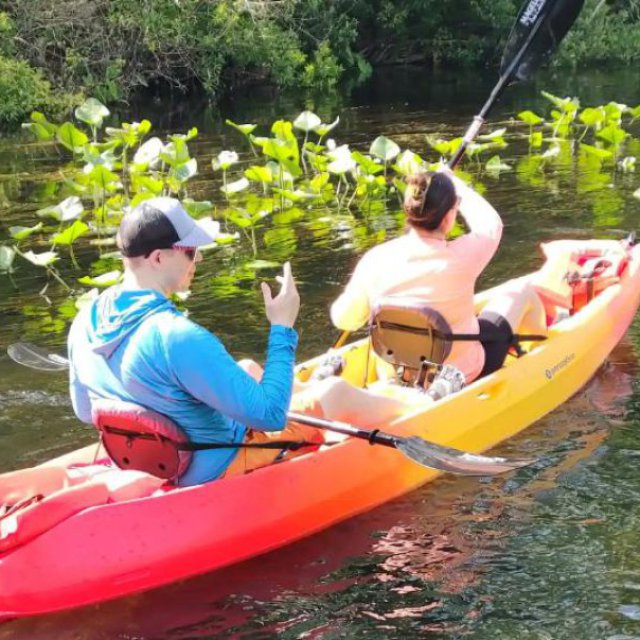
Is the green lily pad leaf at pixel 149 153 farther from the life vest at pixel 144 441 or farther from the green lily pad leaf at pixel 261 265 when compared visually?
the life vest at pixel 144 441

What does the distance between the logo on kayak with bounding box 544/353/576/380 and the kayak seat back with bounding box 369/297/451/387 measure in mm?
704

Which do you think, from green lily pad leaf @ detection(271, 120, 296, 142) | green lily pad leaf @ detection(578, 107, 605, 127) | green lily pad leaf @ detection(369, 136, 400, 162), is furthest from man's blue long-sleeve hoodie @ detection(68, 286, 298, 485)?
green lily pad leaf @ detection(578, 107, 605, 127)

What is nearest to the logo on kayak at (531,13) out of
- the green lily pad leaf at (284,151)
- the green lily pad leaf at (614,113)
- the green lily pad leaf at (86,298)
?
the green lily pad leaf at (284,151)

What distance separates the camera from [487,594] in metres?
3.51

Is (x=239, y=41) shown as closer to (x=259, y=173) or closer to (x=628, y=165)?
(x=628, y=165)

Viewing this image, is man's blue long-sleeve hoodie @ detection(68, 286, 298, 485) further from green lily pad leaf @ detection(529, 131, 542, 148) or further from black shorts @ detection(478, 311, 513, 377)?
green lily pad leaf @ detection(529, 131, 542, 148)

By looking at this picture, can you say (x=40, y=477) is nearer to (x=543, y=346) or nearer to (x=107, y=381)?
(x=107, y=381)

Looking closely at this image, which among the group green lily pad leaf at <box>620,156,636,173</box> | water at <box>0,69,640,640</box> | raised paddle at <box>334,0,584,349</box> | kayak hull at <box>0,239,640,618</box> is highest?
raised paddle at <box>334,0,584,349</box>

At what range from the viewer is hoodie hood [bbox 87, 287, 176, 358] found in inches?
124

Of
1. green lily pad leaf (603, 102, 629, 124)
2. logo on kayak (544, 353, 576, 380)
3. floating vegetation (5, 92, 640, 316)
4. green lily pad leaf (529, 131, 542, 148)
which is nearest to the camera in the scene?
logo on kayak (544, 353, 576, 380)

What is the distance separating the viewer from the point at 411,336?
4.37 metres

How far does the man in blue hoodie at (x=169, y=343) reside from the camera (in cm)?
310

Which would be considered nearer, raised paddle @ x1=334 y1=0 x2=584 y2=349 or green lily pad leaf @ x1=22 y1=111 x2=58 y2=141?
raised paddle @ x1=334 y1=0 x2=584 y2=349

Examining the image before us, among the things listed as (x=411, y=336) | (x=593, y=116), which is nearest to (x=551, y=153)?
(x=593, y=116)
